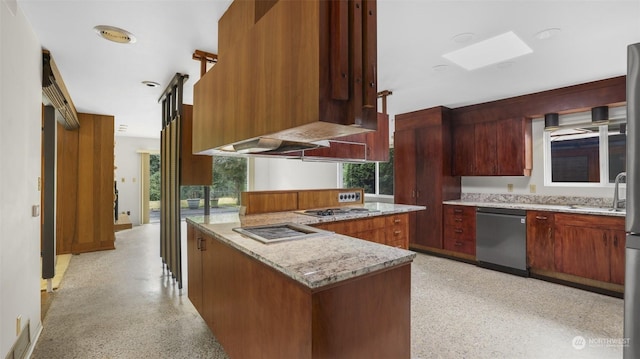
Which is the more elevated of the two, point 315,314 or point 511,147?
point 511,147

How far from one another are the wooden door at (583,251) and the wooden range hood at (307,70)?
3.63 meters

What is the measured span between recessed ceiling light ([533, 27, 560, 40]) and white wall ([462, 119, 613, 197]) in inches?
90.5

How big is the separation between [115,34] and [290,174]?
Result: 5690 mm

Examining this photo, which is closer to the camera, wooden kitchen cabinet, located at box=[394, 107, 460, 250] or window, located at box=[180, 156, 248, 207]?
wooden kitchen cabinet, located at box=[394, 107, 460, 250]

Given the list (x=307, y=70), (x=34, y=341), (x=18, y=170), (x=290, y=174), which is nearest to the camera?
(x=307, y=70)

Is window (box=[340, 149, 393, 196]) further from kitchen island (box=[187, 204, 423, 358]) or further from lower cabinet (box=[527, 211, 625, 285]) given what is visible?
kitchen island (box=[187, 204, 423, 358])

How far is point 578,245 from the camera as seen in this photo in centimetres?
350

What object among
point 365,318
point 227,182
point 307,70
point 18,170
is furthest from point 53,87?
point 227,182

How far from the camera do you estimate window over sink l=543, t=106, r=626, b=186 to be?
146 inches

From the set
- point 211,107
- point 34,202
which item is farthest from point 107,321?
point 211,107

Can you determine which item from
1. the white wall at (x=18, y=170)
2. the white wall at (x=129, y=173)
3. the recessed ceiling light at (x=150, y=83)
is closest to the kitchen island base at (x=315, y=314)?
the white wall at (x=18, y=170)

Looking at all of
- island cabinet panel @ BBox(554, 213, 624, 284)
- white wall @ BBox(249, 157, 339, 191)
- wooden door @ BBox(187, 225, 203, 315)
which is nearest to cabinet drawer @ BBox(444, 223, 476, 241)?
island cabinet panel @ BBox(554, 213, 624, 284)

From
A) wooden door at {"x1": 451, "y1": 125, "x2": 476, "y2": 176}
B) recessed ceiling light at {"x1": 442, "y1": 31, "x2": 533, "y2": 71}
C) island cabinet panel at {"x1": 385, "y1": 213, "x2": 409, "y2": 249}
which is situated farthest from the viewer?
wooden door at {"x1": 451, "y1": 125, "x2": 476, "y2": 176}

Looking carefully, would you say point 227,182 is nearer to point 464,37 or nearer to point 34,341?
point 34,341
